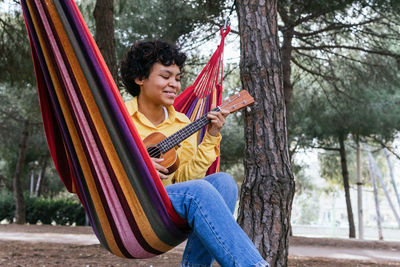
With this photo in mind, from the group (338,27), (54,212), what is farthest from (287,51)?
(54,212)

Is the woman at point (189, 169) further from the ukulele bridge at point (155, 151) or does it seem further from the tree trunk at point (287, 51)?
the tree trunk at point (287, 51)

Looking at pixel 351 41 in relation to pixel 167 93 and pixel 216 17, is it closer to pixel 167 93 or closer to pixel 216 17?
pixel 216 17

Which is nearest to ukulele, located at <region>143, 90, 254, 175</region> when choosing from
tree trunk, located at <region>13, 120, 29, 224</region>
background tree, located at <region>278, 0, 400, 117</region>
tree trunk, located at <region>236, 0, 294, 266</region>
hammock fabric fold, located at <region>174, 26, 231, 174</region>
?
hammock fabric fold, located at <region>174, 26, 231, 174</region>

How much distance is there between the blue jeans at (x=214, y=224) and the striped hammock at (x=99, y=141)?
5 cm

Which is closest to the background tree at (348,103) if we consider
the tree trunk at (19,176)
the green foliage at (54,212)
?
the tree trunk at (19,176)

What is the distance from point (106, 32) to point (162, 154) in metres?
3.21

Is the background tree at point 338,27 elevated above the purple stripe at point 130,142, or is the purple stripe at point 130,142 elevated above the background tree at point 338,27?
the background tree at point 338,27

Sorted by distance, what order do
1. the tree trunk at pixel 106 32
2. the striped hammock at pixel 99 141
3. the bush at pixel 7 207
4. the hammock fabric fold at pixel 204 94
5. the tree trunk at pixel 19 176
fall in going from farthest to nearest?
the bush at pixel 7 207 < the tree trunk at pixel 19 176 < the tree trunk at pixel 106 32 < the hammock fabric fold at pixel 204 94 < the striped hammock at pixel 99 141

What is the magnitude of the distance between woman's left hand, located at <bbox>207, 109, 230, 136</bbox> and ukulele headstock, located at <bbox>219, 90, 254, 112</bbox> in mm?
35

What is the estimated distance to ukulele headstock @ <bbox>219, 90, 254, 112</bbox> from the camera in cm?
165

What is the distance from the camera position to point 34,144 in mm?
11305

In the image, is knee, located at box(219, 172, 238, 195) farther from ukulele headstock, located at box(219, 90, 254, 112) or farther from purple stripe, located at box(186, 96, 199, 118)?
purple stripe, located at box(186, 96, 199, 118)

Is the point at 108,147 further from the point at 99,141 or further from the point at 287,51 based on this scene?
the point at 287,51

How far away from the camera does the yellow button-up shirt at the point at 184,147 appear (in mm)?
1613
